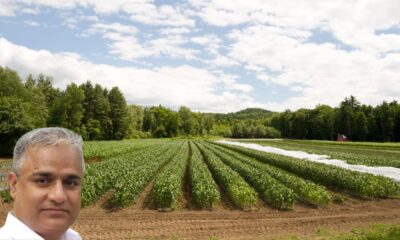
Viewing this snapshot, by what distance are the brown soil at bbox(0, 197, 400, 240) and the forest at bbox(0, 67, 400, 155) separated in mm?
35373

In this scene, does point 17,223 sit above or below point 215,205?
above

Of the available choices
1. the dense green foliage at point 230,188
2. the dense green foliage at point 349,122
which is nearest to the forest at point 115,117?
the dense green foliage at point 349,122

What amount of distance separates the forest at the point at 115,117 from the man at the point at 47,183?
49.5 metres

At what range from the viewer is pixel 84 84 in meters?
A: 95.5

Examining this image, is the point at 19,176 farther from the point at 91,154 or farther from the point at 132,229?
the point at 91,154

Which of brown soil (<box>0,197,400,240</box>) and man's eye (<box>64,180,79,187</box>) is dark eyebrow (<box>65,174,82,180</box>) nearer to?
man's eye (<box>64,180,79,187</box>)

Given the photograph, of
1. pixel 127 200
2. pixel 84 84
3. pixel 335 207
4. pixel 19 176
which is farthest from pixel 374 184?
pixel 84 84

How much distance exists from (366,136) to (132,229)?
333ft

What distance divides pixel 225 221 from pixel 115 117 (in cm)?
9000

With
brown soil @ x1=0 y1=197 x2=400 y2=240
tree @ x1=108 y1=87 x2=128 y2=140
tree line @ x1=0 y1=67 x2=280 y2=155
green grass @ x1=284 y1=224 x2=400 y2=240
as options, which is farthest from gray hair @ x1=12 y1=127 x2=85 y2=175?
tree @ x1=108 y1=87 x2=128 y2=140

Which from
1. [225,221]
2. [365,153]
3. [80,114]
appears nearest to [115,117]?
[80,114]

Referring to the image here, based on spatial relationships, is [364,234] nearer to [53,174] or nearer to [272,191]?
[272,191]

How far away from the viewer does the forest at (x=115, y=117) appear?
51109mm

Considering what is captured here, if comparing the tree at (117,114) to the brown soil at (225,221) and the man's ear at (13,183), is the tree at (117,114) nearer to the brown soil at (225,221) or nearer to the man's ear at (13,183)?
the brown soil at (225,221)
